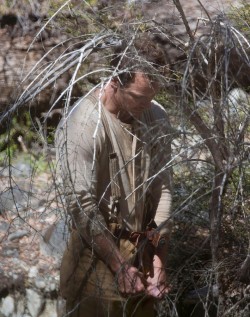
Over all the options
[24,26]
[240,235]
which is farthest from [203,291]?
[24,26]

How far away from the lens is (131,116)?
370cm

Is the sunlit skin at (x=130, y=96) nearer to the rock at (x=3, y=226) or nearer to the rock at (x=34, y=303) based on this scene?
the rock at (x=34, y=303)

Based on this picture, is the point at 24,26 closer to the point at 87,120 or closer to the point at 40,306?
the point at 40,306

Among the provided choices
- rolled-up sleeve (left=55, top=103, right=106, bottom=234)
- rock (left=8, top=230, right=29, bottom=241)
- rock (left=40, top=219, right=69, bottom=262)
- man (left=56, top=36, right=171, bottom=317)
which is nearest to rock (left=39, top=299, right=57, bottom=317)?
rock (left=40, top=219, right=69, bottom=262)

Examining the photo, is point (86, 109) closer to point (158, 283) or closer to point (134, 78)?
point (134, 78)

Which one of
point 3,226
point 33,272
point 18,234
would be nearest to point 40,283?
point 33,272

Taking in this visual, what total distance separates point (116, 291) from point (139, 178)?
53 centimetres

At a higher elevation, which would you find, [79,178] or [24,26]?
[24,26]

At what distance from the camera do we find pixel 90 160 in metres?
3.54

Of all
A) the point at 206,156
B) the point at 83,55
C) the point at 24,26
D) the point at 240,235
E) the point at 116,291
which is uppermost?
the point at 24,26

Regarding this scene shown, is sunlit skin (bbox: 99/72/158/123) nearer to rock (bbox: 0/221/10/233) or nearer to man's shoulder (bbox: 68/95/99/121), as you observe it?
man's shoulder (bbox: 68/95/99/121)

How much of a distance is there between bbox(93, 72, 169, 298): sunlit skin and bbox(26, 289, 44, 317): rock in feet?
5.55

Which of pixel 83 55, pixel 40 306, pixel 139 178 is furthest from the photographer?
pixel 40 306

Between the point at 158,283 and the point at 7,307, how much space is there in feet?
5.88
